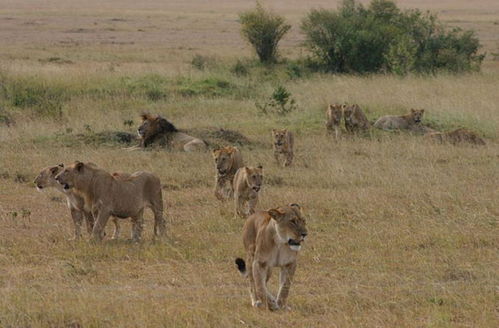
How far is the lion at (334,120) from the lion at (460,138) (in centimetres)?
175

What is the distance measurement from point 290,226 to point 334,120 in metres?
11.1

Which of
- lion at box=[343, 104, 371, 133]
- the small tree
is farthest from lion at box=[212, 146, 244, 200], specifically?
the small tree

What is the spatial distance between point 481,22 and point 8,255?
2362 inches

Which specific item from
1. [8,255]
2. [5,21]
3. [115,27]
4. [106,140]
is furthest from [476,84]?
[5,21]

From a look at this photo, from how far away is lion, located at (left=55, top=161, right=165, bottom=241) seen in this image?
9.79 meters

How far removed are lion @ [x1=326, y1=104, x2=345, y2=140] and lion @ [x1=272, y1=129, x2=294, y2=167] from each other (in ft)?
9.53

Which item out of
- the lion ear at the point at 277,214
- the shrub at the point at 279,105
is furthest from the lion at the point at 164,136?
the lion ear at the point at 277,214

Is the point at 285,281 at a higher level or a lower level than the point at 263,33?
higher

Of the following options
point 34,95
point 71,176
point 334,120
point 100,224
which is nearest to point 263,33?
point 34,95

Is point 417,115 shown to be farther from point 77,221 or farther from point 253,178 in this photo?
point 77,221

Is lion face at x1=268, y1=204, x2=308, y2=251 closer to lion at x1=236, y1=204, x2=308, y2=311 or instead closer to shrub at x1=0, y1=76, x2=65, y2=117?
lion at x1=236, y1=204, x2=308, y2=311

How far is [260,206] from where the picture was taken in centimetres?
A: 1177

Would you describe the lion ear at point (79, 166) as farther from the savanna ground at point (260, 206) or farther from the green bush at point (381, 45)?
the green bush at point (381, 45)

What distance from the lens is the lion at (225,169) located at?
12.0 metres
